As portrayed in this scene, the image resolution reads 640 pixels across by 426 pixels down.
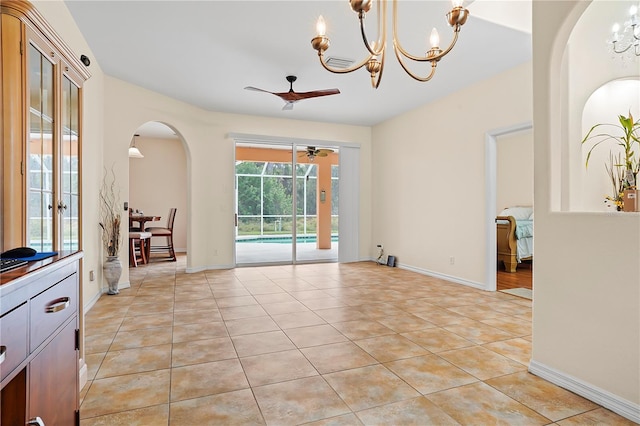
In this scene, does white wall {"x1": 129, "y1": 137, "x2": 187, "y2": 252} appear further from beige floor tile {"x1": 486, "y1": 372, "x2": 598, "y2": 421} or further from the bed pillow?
beige floor tile {"x1": 486, "y1": 372, "x2": 598, "y2": 421}

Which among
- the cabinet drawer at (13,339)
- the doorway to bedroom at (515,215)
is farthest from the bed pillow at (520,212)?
the cabinet drawer at (13,339)

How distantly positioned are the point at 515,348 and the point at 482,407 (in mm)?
1048

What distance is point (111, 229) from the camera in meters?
4.64

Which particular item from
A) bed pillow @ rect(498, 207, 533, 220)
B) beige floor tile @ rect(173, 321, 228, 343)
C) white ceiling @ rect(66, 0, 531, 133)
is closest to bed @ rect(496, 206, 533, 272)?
bed pillow @ rect(498, 207, 533, 220)

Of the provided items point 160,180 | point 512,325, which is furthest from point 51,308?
point 160,180

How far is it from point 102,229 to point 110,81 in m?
1.94

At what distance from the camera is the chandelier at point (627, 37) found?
8.44 ft

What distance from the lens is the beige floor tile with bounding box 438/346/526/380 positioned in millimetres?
2363

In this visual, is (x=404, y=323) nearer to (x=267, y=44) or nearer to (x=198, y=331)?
(x=198, y=331)

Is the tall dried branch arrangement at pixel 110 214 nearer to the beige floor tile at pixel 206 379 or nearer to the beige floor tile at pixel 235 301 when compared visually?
the beige floor tile at pixel 235 301

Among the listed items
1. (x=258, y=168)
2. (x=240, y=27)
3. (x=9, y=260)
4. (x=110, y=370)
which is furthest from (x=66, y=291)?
(x=258, y=168)

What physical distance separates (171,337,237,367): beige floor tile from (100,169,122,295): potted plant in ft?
7.14

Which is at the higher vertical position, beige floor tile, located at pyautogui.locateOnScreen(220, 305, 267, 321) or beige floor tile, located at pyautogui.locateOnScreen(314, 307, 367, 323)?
beige floor tile, located at pyautogui.locateOnScreen(220, 305, 267, 321)

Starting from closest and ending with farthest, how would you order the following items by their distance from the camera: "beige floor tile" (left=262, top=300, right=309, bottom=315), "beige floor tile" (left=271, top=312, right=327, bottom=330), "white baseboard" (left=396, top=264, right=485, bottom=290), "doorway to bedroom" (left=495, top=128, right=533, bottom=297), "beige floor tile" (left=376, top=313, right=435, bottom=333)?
1. "beige floor tile" (left=376, top=313, right=435, bottom=333)
2. "beige floor tile" (left=271, top=312, right=327, bottom=330)
3. "beige floor tile" (left=262, top=300, right=309, bottom=315)
4. "white baseboard" (left=396, top=264, right=485, bottom=290)
5. "doorway to bedroom" (left=495, top=128, right=533, bottom=297)
